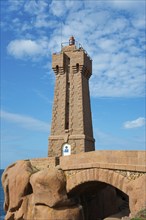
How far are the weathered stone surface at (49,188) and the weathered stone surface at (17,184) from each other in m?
1.24

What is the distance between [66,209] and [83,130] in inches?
418

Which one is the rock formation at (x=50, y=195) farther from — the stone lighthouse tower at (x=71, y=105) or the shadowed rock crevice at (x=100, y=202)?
the stone lighthouse tower at (x=71, y=105)

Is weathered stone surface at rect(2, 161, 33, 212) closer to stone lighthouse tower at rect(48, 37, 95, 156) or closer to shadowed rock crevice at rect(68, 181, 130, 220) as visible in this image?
shadowed rock crevice at rect(68, 181, 130, 220)

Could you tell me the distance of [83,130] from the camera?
93.7 ft

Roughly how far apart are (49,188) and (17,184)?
3138mm

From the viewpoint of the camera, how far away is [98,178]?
18078 mm

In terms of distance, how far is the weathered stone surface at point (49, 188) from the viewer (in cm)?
1867

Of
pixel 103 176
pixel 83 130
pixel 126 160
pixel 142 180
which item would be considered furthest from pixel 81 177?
pixel 83 130

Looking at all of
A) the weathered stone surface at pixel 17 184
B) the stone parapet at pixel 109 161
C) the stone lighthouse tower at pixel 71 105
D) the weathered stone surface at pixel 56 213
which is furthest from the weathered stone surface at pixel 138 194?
the stone lighthouse tower at pixel 71 105

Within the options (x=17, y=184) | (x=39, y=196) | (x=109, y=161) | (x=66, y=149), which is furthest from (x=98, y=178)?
(x=66, y=149)

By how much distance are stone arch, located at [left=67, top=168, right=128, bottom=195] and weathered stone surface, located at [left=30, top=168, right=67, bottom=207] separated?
663 millimetres

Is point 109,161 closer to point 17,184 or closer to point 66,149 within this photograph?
point 17,184

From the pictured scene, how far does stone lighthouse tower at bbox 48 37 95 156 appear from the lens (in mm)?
28703

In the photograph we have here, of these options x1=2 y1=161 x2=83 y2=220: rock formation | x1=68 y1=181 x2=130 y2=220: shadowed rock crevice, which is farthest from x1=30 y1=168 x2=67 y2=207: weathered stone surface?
x1=68 y1=181 x2=130 y2=220: shadowed rock crevice
